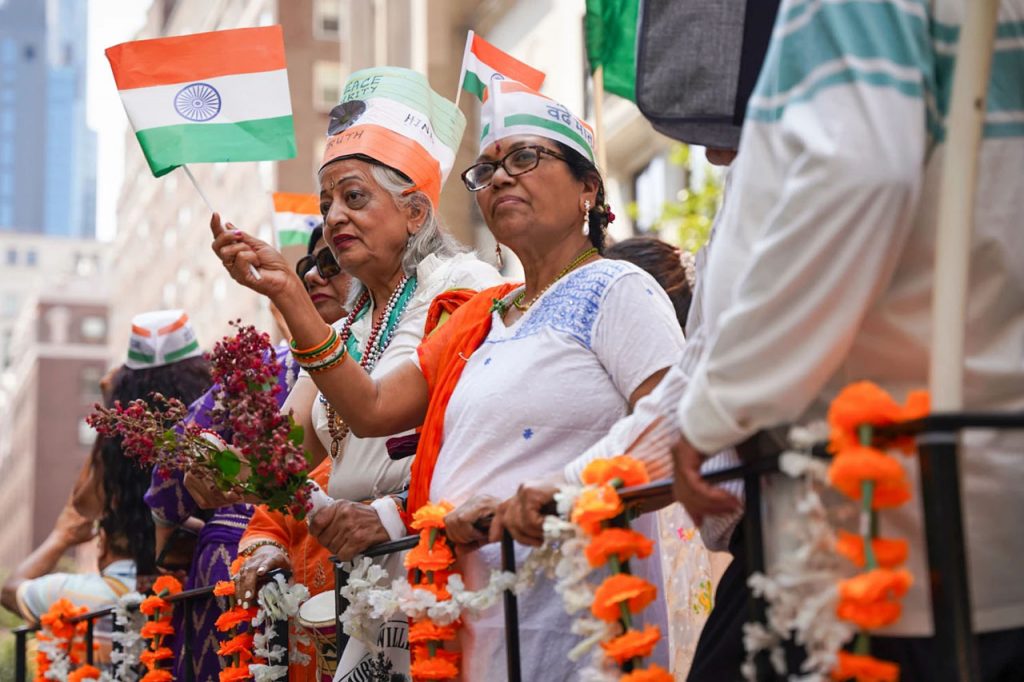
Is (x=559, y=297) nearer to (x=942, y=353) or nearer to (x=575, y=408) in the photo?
(x=575, y=408)

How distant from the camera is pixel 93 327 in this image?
8812cm

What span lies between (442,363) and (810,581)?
6.45 ft

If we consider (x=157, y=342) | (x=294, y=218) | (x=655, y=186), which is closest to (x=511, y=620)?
(x=157, y=342)

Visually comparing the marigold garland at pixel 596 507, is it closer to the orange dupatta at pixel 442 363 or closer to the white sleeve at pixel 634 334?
the white sleeve at pixel 634 334

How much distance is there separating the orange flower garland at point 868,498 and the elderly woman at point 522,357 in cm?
138

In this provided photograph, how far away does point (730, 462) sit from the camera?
309 centimetres

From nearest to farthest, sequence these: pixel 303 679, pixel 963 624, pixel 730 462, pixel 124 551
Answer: pixel 963 624 → pixel 730 462 → pixel 303 679 → pixel 124 551

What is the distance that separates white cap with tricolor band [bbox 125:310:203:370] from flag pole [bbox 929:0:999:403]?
483 centimetres

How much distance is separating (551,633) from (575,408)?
0.55m

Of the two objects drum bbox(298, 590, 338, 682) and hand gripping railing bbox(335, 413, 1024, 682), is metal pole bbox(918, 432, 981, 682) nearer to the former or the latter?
hand gripping railing bbox(335, 413, 1024, 682)

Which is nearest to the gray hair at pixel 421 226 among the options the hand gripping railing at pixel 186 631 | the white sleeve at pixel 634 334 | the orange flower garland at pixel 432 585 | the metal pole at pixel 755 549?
the hand gripping railing at pixel 186 631

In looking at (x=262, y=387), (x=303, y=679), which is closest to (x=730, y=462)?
(x=262, y=387)

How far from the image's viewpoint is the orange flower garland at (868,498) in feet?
7.58

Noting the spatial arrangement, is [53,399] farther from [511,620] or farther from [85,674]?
[511,620]
